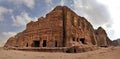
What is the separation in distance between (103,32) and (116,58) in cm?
8039

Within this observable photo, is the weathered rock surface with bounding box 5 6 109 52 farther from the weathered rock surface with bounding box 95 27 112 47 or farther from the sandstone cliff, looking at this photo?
the weathered rock surface with bounding box 95 27 112 47

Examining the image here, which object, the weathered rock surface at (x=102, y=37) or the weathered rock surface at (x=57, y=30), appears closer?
the weathered rock surface at (x=57, y=30)

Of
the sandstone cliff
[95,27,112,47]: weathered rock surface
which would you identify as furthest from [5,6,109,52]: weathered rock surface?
[95,27,112,47]: weathered rock surface

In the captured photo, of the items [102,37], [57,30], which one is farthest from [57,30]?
[102,37]

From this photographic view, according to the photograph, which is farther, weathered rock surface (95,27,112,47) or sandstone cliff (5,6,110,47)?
weathered rock surface (95,27,112,47)

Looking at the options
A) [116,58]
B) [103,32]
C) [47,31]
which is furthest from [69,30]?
[103,32]

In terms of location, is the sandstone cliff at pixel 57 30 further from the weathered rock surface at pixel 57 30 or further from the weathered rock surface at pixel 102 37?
the weathered rock surface at pixel 102 37

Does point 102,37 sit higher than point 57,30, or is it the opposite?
point 57,30

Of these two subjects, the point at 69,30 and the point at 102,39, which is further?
the point at 102,39

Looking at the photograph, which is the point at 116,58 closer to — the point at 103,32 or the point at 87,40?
the point at 87,40

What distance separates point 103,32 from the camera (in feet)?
315

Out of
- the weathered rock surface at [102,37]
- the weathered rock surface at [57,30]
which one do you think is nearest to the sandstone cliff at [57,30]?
the weathered rock surface at [57,30]

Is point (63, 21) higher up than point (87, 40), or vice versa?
point (63, 21)

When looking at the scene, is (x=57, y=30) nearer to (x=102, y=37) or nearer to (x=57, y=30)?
(x=57, y=30)
